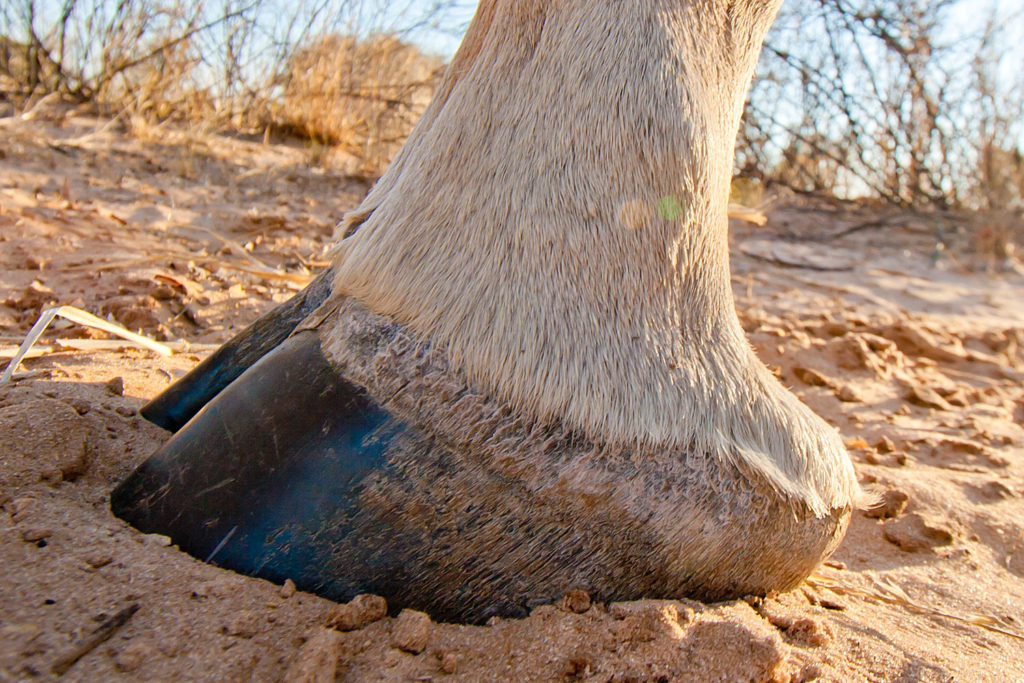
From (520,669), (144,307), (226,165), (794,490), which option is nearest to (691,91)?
(794,490)

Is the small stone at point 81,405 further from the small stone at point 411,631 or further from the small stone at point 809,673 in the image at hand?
the small stone at point 809,673

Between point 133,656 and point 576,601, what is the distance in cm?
62

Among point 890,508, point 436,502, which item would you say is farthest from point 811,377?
point 436,502

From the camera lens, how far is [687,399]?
1.21 metres

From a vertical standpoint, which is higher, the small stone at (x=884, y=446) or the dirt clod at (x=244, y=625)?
the small stone at (x=884, y=446)

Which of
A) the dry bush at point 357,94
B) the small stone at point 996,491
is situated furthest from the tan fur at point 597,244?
the dry bush at point 357,94

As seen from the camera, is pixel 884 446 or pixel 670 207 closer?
pixel 670 207

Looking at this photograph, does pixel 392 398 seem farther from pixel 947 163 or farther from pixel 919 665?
pixel 947 163

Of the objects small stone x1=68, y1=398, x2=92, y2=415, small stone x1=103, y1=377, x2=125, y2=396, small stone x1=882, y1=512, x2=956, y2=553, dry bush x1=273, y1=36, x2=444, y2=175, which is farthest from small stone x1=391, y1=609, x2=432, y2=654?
dry bush x1=273, y1=36, x2=444, y2=175

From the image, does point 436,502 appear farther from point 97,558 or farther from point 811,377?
point 811,377

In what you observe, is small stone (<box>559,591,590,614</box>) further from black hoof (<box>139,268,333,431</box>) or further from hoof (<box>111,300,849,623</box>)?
black hoof (<box>139,268,333,431</box>)

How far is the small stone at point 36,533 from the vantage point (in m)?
1.14

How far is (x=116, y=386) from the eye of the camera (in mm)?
1782

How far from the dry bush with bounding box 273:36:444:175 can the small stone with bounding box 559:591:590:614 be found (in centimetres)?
415
